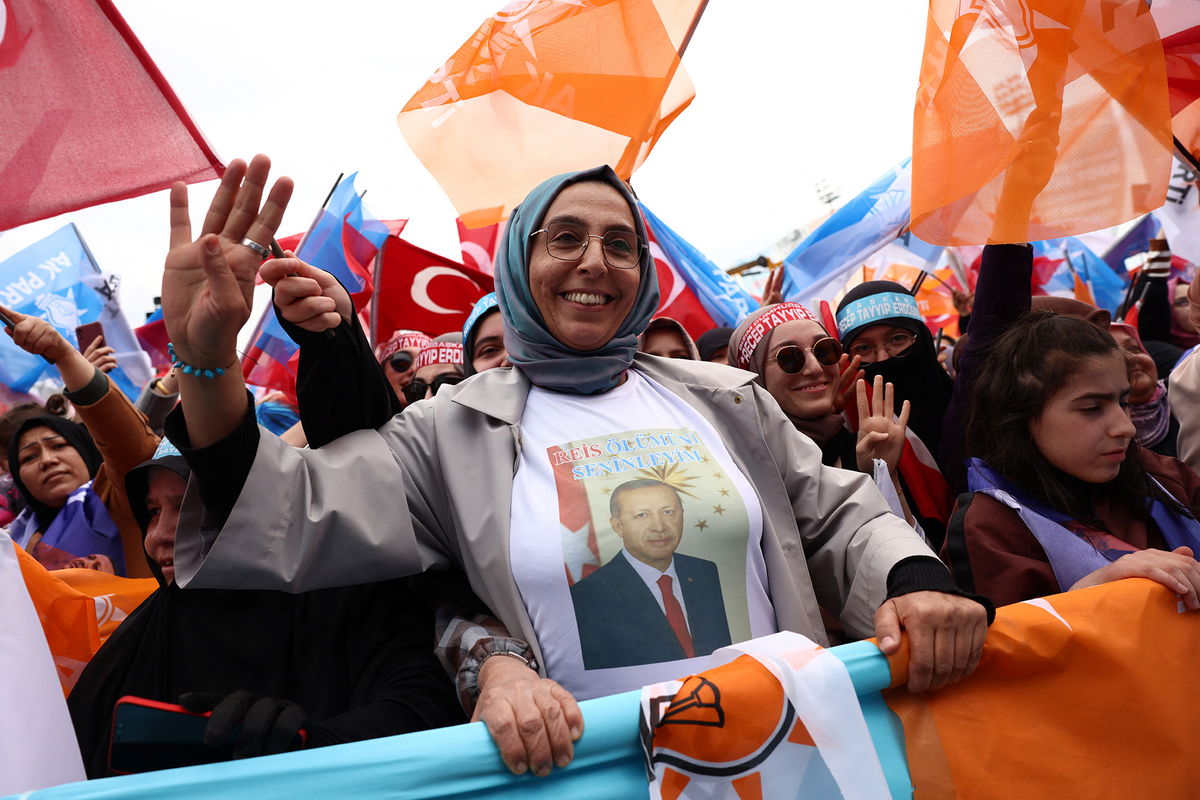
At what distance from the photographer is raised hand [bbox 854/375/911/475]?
2914mm

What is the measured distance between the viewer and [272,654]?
1.92 m

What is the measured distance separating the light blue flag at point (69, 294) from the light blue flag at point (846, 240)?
4432 mm

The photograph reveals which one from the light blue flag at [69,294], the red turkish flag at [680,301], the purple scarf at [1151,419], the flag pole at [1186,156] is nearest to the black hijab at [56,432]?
the light blue flag at [69,294]

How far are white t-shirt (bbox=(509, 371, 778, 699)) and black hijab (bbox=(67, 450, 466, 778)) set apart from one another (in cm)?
36

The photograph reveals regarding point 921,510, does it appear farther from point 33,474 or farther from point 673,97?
point 33,474

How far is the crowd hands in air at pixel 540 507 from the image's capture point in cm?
153

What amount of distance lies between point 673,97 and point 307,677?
2.96 meters

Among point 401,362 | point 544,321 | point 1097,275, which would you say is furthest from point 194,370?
point 1097,275

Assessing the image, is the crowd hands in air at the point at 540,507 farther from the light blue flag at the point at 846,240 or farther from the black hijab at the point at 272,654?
the light blue flag at the point at 846,240

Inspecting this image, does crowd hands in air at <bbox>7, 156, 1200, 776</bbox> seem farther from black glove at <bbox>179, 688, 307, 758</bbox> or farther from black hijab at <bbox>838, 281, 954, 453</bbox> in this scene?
black hijab at <bbox>838, 281, 954, 453</bbox>

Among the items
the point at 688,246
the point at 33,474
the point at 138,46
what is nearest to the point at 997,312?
the point at 138,46

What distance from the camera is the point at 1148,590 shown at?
1847 millimetres

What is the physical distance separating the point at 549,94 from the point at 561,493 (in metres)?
2.53

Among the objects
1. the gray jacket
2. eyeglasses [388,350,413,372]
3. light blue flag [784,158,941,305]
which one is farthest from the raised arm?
light blue flag [784,158,941,305]
